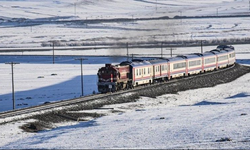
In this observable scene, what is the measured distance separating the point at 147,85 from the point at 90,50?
75.3m

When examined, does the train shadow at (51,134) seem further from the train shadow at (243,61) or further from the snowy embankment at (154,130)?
the train shadow at (243,61)

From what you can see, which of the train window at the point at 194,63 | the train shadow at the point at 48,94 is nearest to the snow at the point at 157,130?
the train shadow at the point at 48,94

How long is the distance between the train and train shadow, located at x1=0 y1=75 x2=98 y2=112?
3.71m

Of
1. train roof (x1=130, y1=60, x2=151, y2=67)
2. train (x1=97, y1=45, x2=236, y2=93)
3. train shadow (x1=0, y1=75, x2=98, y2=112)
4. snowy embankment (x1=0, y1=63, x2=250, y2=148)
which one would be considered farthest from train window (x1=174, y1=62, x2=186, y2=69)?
snowy embankment (x1=0, y1=63, x2=250, y2=148)

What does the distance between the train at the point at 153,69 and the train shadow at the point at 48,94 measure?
12.2ft

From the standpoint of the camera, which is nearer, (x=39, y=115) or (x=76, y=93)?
(x=39, y=115)

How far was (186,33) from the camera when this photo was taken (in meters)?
196

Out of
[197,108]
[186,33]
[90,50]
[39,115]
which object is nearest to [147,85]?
[197,108]

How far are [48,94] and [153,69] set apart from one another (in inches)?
446

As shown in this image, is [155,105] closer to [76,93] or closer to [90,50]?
[76,93]

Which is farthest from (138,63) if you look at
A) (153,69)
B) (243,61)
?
(243,61)

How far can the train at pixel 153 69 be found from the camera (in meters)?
60.9

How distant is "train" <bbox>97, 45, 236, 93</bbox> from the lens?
2399 inches

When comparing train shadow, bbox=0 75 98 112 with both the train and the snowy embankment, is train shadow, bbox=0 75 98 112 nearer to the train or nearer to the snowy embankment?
the train
